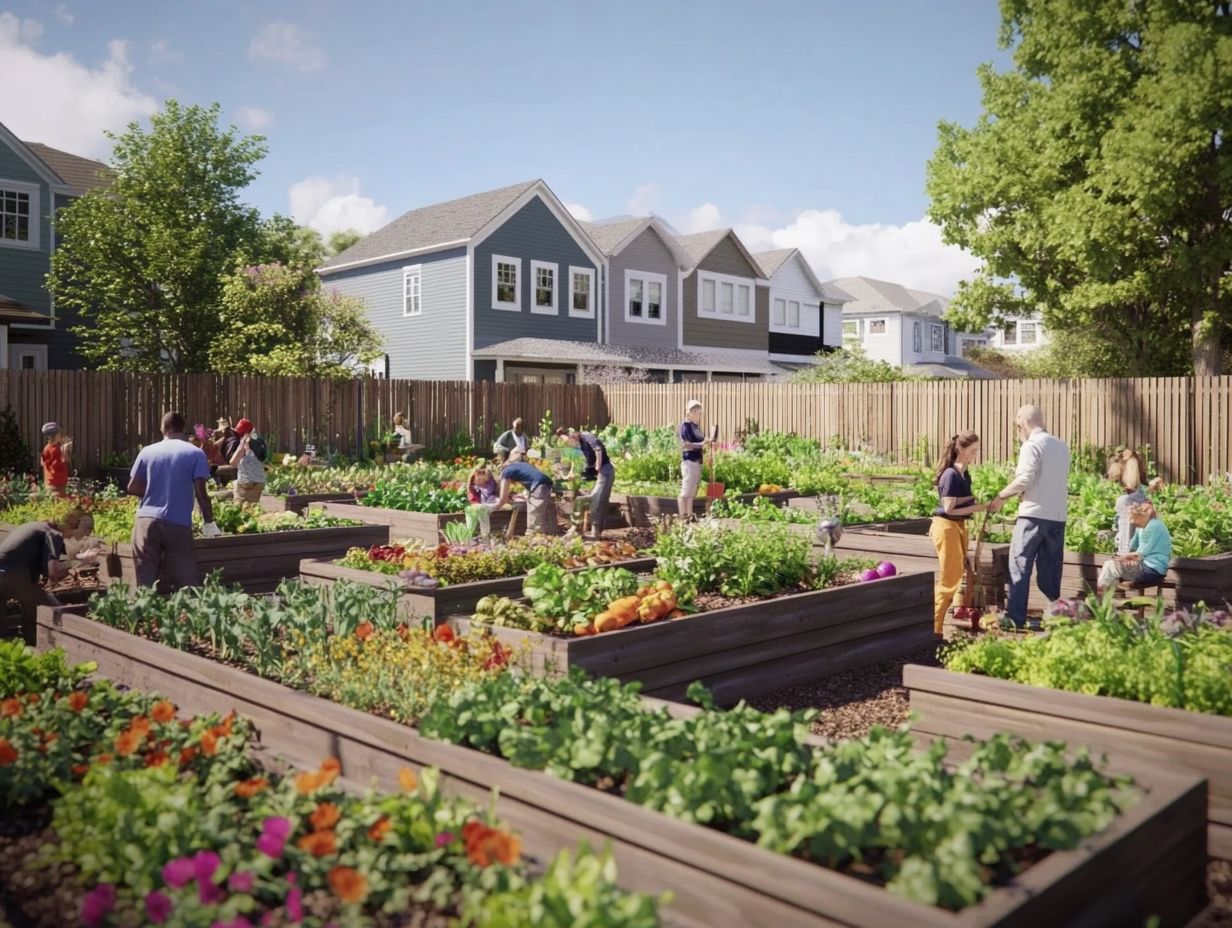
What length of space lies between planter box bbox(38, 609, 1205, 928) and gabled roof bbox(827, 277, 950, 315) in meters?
51.7

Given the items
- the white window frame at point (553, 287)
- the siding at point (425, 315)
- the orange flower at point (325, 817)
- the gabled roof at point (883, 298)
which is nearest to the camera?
the orange flower at point (325, 817)

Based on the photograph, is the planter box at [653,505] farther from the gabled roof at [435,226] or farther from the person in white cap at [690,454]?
the gabled roof at [435,226]

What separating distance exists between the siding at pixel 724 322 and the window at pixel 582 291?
15.7 ft

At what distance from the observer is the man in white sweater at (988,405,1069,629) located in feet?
27.0

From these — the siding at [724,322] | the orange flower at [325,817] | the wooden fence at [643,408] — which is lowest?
the orange flower at [325,817]

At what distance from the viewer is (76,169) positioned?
101 feet

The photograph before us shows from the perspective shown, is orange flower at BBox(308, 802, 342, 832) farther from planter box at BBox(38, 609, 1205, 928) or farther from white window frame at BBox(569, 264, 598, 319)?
white window frame at BBox(569, 264, 598, 319)

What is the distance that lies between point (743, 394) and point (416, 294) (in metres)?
12.2

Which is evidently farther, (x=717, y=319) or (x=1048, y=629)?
(x=717, y=319)

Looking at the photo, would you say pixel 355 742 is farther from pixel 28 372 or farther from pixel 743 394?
pixel 743 394

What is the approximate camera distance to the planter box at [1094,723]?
4367 mm

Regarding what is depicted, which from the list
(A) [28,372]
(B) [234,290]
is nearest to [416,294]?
(B) [234,290]

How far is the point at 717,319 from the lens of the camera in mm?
39312

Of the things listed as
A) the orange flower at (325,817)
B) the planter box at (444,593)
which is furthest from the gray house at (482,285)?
the orange flower at (325,817)
